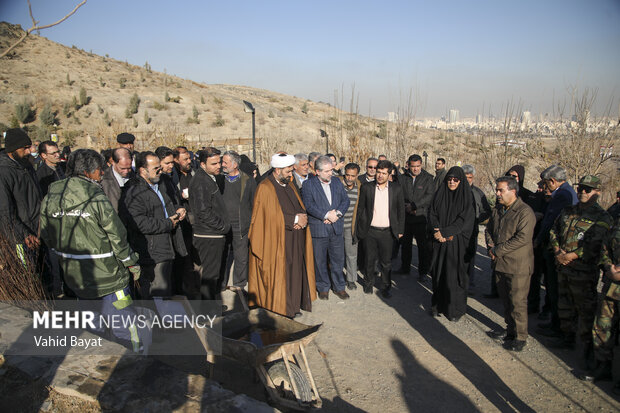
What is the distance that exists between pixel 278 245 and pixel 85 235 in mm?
2103

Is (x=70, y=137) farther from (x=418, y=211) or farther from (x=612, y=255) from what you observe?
(x=612, y=255)

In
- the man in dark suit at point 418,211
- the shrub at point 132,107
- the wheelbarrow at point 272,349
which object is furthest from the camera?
the shrub at point 132,107

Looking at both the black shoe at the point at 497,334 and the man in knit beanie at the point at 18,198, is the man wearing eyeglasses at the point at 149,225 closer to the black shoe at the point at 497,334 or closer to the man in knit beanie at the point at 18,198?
the man in knit beanie at the point at 18,198

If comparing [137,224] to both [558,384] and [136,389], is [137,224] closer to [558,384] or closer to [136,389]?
[136,389]

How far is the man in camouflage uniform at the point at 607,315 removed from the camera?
11.6 feet

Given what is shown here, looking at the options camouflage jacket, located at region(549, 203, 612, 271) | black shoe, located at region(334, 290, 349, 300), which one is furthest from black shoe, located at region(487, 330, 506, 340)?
black shoe, located at region(334, 290, 349, 300)

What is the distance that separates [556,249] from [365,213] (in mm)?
2552

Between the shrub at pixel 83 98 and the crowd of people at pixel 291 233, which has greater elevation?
the shrub at pixel 83 98

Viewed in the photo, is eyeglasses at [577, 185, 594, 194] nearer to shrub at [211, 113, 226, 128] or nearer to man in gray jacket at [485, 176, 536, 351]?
man in gray jacket at [485, 176, 536, 351]

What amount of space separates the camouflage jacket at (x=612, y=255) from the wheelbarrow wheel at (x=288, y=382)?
294 cm

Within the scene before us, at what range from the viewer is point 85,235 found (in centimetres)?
320

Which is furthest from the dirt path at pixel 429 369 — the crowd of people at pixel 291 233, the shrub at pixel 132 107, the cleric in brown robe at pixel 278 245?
the shrub at pixel 132 107

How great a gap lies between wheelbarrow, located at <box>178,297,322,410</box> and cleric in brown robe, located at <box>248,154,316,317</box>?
2.86ft

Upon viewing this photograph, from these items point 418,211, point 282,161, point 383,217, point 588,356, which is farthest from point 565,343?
Result: point 282,161
